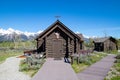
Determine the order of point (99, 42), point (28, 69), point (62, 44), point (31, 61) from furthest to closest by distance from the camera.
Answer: point (99, 42) < point (62, 44) < point (31, 61) < point (28, 69)

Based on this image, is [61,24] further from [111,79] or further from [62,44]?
[111,79]

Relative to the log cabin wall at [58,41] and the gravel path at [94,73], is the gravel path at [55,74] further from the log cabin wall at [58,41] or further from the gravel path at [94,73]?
the log cabin wall at [58,41]

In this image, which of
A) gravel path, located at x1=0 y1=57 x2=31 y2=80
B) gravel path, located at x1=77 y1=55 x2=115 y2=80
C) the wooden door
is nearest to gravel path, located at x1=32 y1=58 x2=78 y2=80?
gravel path, located at x1=77 y1=55 x2=115 y2=80

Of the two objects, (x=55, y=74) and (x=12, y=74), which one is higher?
(x=55, y=74)

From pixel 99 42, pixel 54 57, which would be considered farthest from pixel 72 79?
pixel 99 42

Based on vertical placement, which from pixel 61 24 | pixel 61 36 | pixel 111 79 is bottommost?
pixel 111 79

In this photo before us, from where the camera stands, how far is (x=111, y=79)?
13.2m

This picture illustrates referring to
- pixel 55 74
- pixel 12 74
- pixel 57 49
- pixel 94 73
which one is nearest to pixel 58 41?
pixel 57 49

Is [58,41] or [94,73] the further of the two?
[58,41]

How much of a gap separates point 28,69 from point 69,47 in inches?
417

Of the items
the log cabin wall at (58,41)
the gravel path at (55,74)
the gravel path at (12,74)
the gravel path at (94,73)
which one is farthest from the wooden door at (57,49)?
the gravel path at (55,74)

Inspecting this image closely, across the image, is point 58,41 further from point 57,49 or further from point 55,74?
point 55,74

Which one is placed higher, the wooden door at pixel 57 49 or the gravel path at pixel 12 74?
the wooden door at pixel 57 49

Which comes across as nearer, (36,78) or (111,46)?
(36,78)
